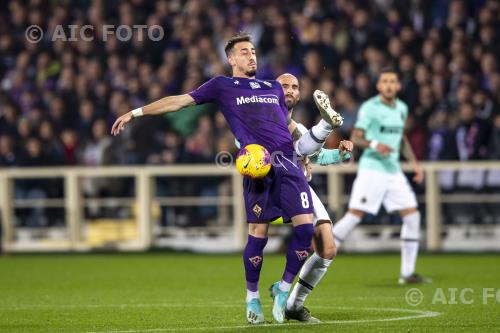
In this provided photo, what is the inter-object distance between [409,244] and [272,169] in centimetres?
476

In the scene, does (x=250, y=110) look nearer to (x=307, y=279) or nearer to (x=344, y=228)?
(x=307, y=279)

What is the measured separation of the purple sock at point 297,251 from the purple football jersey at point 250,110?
2.05 ft

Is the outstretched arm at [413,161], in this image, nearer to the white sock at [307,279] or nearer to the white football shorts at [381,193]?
the white football shorts at [381,193]

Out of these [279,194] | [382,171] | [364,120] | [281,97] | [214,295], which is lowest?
[214,295]

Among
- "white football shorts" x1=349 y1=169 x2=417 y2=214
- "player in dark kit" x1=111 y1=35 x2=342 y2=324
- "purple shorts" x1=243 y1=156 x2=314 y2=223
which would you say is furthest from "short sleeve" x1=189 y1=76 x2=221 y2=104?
"white football shorts" x1=349 y1=169 x2=417 y2=214

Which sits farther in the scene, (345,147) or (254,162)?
(345,147)

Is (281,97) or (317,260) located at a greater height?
(281,97)

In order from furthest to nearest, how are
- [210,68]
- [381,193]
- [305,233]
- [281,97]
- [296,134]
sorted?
[210,68] → [381,193] → [296,134] → [281,97] → [305,233]

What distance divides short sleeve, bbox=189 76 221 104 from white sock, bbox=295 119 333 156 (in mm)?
750

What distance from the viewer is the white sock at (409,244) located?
13164mm

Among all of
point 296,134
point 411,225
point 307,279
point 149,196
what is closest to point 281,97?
point 296,134

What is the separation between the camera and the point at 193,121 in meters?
19.9

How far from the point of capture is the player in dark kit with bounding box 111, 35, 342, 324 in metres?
8.90

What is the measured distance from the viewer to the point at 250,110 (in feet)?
29.3
